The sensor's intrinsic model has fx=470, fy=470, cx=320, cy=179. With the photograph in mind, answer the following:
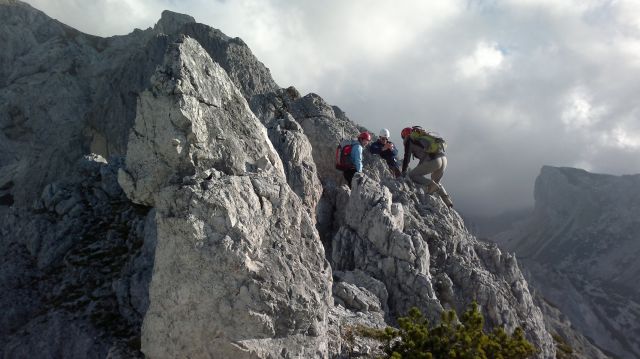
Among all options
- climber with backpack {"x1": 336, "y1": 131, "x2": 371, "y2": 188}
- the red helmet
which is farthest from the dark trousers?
the red helmet

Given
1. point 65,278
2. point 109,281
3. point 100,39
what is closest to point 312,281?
point 109,281

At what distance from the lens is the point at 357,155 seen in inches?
1216

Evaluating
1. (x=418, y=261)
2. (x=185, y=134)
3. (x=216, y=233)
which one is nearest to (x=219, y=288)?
(x=216, y=233)

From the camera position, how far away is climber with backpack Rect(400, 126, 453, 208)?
33188mm

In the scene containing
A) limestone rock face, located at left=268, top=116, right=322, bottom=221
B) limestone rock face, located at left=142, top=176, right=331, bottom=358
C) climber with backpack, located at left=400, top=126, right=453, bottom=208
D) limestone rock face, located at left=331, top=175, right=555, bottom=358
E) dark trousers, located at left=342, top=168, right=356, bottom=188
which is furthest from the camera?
climber with backpack, located at left=400, top=126, right=453, bottom=208

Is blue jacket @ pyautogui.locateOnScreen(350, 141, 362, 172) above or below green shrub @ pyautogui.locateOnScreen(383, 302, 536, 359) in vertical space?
above

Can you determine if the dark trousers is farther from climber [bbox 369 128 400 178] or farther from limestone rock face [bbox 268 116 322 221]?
climber [bbox 369 128 400 178]

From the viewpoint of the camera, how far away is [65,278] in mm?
18672

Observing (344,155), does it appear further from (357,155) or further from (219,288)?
(219,288)

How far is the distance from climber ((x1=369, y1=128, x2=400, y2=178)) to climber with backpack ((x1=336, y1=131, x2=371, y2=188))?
3250mm

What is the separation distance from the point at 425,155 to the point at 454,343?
20206 mm

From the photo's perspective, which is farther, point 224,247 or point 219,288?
point 224,247

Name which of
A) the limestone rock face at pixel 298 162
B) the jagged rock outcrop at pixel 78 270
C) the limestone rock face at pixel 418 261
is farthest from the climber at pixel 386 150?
the jagged rock outcrop at pixel 78 270

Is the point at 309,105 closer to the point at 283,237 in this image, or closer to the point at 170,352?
the point at 283,237
